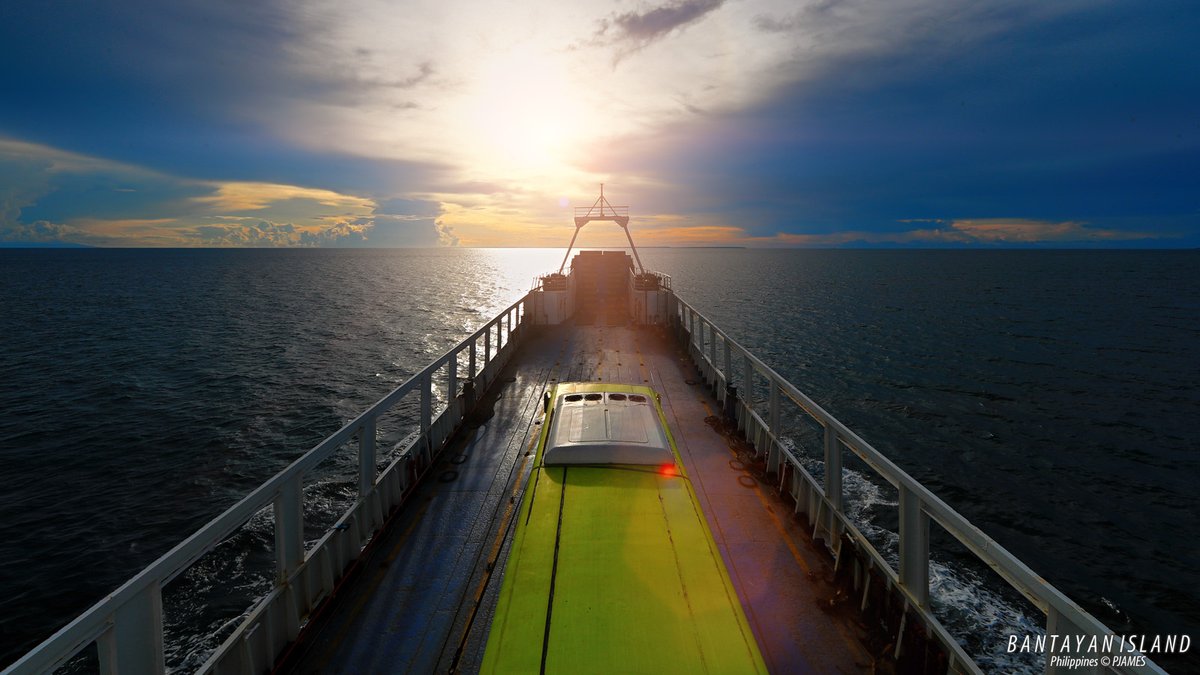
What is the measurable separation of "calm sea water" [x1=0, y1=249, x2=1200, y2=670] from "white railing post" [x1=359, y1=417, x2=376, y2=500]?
7.32 m

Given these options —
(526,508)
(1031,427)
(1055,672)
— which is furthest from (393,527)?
(1031,427)

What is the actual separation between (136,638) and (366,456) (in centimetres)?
348

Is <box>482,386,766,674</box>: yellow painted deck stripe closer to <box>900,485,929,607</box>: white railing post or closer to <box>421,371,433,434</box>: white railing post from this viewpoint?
<box>900,485,929,607</box>: white railing post

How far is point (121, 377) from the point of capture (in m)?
32.6

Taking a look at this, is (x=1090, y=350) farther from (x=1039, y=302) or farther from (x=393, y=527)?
(x=393, y=527)

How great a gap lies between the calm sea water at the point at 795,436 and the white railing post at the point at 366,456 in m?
7.32

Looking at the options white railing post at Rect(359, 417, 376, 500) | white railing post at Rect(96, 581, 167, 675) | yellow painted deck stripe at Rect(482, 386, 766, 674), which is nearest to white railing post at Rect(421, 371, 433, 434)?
white railing post at Rect(359, 417, 376, 500)

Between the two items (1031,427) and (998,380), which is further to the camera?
(998,380)

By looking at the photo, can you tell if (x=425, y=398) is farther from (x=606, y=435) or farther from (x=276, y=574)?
(x=606, y=435)

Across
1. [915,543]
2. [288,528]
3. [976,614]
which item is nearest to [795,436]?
[976,614]

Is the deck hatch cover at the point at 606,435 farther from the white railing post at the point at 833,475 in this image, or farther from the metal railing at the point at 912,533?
the white railing post at the point at 833,475

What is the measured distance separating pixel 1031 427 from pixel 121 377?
49.8 meters

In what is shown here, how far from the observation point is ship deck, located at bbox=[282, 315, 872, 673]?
18.2ft

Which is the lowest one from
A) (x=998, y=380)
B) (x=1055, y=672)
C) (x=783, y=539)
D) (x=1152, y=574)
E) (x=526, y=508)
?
(x=1152, y=574)
